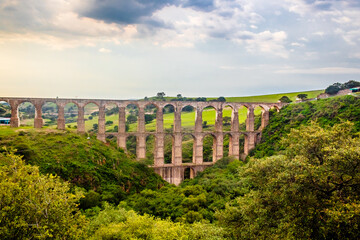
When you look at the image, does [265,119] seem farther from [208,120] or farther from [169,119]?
[169,119]

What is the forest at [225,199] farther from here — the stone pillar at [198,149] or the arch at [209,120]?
the arch at [209,120]

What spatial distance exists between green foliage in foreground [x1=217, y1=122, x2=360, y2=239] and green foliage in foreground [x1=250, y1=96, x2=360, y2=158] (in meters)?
28.8

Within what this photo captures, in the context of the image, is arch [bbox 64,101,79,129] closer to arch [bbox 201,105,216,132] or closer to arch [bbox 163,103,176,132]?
arch [bbox 163,103,176,132]

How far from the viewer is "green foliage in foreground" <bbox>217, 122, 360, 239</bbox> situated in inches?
520

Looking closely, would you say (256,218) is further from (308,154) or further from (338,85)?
(338,85)

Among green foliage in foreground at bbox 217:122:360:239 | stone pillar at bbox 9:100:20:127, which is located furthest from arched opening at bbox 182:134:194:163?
green foliage in foreground at bbox 217:122:360:239

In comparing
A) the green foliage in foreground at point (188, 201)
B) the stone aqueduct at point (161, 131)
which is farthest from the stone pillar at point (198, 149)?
the green foliage in foreground at point (188, 201)

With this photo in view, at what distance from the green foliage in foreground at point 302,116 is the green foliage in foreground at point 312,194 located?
2885cm

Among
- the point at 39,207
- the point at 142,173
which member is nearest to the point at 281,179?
the point at 39,207

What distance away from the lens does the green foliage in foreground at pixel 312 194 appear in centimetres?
1322

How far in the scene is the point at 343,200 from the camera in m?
13.8

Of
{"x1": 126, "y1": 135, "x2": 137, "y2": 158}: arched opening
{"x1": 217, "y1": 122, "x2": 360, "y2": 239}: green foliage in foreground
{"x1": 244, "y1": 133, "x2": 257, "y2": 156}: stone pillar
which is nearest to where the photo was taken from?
{"x1": 217, "y1": 122, "x2": 360, "y2": 239}: green foliage in foreground

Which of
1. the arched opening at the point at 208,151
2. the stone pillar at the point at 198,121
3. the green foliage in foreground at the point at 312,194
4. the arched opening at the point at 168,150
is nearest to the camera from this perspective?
the green foliage in foreground at the point at 312,194

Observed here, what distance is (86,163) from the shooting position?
34875 mm
